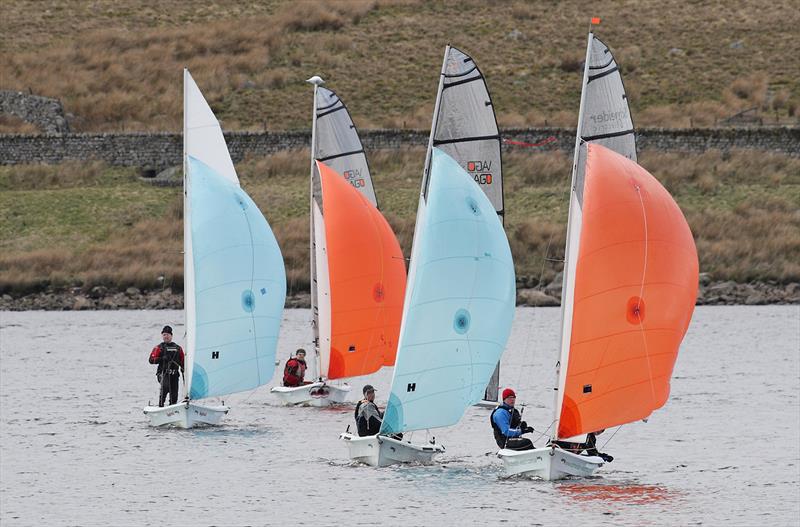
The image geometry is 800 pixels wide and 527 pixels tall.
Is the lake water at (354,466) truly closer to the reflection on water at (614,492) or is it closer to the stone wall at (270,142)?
the reflection on water at (614,492)

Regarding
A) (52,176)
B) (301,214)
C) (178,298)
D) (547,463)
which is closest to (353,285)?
(547,463)

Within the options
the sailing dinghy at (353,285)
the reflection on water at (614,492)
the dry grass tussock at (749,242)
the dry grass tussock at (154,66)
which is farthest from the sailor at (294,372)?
the dry grass tussock at (154,66)

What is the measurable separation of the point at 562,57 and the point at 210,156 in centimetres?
6522

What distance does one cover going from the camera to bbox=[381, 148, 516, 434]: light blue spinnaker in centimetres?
2670

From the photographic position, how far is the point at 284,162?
261ft

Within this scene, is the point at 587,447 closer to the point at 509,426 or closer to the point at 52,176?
the point at 509,426

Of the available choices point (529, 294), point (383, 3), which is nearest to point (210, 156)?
point (529, 294)

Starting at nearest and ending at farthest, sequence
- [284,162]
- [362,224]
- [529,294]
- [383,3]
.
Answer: [362,224] → [529,294] → [284,162] → [383,3]

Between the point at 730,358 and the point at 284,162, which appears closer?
the point at 730,358

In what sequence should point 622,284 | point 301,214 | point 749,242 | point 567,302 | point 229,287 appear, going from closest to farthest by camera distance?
point 622,284, point 567,302, point 229,287, point 749,242, point 301,214

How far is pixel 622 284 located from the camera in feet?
83.8

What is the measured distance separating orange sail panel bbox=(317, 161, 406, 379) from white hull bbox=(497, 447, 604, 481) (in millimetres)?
9277

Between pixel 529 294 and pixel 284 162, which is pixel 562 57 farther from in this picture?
pixel 529 294

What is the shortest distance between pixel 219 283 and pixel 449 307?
7.00 metres
